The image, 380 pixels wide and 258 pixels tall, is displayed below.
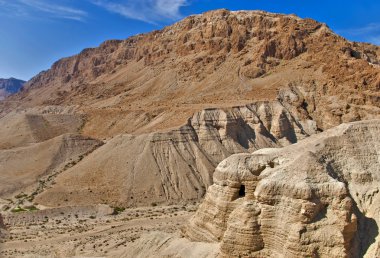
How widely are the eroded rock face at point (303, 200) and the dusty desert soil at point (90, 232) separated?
414 inches

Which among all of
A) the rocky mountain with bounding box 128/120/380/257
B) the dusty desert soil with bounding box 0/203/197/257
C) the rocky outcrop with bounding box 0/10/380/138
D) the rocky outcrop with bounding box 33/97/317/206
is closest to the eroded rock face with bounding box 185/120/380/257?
the rocky mountain with bounding box 128/120/380/257

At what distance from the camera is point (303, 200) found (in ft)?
58.9

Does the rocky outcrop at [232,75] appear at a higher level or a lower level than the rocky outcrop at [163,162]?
higher

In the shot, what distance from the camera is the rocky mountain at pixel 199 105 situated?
50.6m

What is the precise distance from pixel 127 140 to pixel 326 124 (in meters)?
32.5

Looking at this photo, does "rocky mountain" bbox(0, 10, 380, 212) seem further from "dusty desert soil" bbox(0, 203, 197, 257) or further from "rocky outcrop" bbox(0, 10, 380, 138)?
"dusty desert soil" bbox(0, 203, 197, 257)

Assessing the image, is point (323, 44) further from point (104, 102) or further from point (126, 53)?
point (126, 53)

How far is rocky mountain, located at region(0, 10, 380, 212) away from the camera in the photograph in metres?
50.6

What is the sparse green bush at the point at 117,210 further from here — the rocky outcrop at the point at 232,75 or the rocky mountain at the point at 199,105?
the rocky outcrop at the point at 232,75

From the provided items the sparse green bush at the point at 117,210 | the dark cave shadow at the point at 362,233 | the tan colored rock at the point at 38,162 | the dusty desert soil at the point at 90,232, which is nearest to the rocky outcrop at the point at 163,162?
the sparse green bush at the point at 117,210

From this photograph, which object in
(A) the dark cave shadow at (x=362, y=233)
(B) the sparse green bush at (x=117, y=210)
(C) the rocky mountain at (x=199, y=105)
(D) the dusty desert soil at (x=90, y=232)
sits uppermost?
(C) the rocky mountain at (x=199, y=105)

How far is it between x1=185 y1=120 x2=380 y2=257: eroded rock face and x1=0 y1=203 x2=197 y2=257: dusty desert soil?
10507 millimetres

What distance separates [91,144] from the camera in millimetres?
64188

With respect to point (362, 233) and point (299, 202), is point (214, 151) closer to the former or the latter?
point (362, 233)
